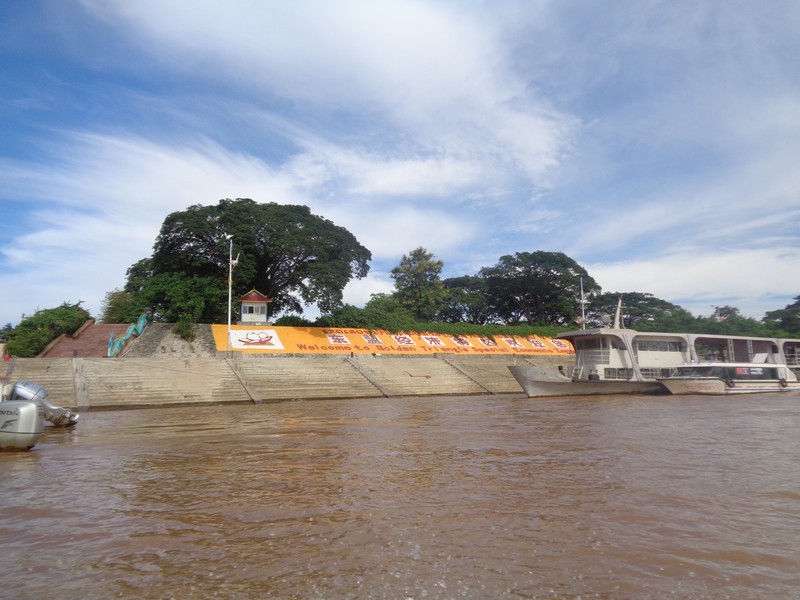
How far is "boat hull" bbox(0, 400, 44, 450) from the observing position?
Answer: 338 inches

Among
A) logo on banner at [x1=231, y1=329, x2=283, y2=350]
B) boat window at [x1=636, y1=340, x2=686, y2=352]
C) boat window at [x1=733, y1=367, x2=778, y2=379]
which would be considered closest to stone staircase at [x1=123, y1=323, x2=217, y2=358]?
logo on banner at [x1=231, y1=329, x2=283, y2=350]

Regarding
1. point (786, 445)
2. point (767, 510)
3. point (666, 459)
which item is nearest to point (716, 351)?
point (786, 445)

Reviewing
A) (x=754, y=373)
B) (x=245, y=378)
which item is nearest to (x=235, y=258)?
(x=245, y=378)

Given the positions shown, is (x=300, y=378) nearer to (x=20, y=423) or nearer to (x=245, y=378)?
(x=245, y=378)

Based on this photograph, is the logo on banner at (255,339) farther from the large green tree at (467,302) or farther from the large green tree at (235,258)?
the large green tree at (467,302)

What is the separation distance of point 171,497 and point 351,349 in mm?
26793

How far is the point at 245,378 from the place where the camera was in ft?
78.1

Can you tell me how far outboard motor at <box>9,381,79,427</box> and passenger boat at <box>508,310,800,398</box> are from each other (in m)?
17.1

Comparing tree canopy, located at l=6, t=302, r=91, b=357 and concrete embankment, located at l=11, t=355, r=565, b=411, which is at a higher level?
tree canopy, located at l=6, t=302, r=91, b=357

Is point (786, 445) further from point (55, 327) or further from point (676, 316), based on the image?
point (676, 316)

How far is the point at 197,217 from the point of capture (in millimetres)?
33750

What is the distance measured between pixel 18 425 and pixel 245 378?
1526cm

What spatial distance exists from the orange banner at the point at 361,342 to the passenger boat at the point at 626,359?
1037cm

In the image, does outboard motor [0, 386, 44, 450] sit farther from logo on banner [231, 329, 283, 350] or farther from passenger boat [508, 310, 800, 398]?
logo on banner [231, 329, 283, 350]
